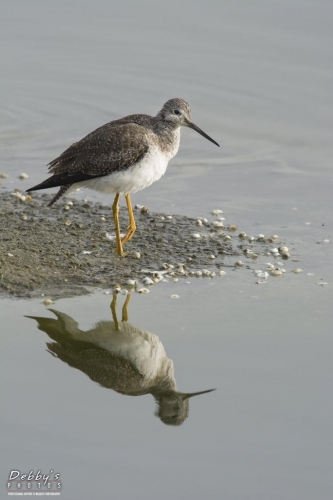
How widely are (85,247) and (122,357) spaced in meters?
2.21

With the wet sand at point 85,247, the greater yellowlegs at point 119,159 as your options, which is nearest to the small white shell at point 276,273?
the wet sand at point 85,247

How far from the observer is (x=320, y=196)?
11.7 m

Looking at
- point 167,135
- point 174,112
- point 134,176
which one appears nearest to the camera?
point 134,176

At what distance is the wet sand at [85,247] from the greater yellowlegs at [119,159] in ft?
1.04

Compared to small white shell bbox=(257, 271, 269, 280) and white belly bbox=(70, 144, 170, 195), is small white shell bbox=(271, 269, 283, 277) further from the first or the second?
white belly bbox=(70, 144, 170, 195)

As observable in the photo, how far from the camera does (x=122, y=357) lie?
8016 mm

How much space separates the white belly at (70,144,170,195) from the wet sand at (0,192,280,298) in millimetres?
640

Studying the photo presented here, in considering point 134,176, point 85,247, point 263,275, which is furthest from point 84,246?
point 263,275

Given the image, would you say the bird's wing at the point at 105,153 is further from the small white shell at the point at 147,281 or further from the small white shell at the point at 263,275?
the small white shell at the point at 263,275

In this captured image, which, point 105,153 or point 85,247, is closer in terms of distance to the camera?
point 105,153

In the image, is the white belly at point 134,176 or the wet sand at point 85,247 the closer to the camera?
the wet sand at point 85,247

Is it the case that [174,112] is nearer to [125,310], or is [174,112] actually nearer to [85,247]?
[85,247]

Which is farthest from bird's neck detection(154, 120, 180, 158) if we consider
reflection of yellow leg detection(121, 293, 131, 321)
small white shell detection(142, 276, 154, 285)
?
reflection of yellow leg detection(121, 293, 131, 321)

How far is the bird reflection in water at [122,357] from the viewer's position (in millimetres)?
7270
